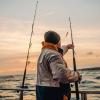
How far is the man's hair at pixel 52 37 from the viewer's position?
A: 4.04 metres

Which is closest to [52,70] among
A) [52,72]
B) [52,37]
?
[52,72]

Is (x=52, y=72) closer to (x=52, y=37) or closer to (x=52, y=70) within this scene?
(x=52, y=70)

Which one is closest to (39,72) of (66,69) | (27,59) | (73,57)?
(66,69)

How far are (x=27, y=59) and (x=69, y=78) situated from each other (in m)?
2.96

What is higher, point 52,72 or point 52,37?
point 52,37

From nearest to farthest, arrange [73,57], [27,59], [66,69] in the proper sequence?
1. [66,69]
2. [73,57]
3. [27,59]

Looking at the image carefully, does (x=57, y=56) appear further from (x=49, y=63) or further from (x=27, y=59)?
(x=27, y=59)

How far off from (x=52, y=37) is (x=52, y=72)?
476 mm

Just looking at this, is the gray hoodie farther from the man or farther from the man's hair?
the man's hair

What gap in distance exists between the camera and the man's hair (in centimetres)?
404

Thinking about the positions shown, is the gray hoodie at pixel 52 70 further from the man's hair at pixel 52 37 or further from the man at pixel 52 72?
the man's hair at pixel 52 37

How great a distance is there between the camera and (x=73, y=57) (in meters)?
4.68

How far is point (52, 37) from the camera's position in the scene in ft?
13.3

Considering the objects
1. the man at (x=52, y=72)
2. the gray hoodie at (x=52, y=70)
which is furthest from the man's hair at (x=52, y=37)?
the gray hoodie at (x=52, y=70)
